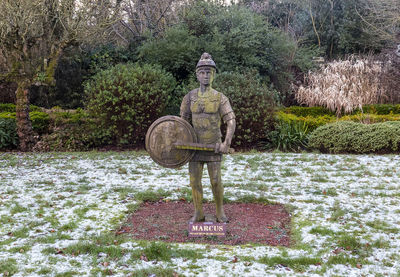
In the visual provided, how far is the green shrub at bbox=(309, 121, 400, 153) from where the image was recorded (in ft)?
33.7

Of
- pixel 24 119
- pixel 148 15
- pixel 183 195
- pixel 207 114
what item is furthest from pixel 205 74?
pixel 148 15

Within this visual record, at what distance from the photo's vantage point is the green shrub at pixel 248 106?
10.8 meters

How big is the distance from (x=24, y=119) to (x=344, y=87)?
10.5 m

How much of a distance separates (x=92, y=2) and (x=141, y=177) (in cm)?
611

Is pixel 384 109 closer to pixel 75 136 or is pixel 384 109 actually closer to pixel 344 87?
pixel 344 87

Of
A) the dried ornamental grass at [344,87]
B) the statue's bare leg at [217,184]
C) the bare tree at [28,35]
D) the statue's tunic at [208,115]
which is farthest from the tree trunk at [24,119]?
the dried ornamental grass at [344,87]

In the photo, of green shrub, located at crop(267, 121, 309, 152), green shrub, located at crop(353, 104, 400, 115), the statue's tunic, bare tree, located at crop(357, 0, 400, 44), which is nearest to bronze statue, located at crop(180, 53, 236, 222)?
the statue's tunic

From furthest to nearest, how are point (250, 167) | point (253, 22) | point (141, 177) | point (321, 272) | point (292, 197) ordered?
point (253, 22) → point (250, 167) → point (141, 177) → point (292, 197) → point (321, 272)

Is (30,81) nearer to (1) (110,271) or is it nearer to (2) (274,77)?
(1) (110,271)

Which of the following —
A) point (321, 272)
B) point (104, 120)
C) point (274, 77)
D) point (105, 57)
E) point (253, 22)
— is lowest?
point (321, 272)

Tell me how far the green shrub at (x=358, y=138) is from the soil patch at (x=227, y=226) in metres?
5.08

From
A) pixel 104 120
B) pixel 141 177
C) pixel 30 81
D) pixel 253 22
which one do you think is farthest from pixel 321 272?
pixel 253 22

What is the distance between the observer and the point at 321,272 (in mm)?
3904

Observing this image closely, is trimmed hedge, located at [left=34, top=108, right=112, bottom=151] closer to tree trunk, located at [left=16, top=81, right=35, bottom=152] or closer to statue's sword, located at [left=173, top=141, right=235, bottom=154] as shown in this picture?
tree trunk, located at [left=16, top=81, right=35, bottom=152]
